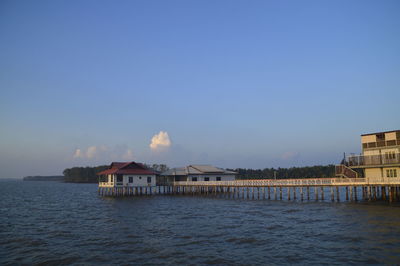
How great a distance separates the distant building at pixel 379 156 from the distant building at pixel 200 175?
2701 centimetres

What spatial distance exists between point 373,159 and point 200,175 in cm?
3237


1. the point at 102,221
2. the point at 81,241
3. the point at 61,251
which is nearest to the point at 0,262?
the point at 61,251

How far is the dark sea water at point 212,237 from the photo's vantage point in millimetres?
18875

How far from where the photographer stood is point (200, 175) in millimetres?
63594

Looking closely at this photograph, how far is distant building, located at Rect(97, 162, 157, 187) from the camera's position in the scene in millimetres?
58250

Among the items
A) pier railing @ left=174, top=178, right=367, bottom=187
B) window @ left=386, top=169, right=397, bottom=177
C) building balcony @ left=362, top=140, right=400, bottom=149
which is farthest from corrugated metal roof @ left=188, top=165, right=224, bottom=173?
window @ left=386, top=169, right=397, bottom=177

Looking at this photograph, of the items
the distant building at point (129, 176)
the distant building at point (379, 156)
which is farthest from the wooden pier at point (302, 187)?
the distant building at point (379, 156)

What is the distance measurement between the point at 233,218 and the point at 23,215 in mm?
25241

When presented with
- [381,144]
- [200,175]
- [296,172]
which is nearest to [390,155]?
[381,144]

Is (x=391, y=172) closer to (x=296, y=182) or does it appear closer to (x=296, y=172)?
(x=296, y=182)

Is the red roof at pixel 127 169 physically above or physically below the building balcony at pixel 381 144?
below

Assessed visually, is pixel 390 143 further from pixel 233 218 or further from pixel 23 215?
pixel 23 215

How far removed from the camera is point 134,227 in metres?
28.8

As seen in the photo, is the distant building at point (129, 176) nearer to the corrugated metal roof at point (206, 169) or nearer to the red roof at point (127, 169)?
the red roof at point (127, 169)
